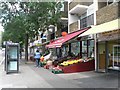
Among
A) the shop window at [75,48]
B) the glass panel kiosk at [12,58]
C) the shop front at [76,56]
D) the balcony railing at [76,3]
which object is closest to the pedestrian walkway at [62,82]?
the glass panel kiosk at [12,58]

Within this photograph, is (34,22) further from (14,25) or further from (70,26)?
(70,26)

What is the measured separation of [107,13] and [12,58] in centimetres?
748

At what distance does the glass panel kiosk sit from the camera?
20.6 m

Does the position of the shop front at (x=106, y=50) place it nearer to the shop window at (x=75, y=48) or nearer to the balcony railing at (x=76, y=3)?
the balcony railing at (x=76, y=3)

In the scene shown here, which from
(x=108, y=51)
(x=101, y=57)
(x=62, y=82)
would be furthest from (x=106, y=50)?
(x=62, y=82)

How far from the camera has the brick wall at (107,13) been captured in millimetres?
18186

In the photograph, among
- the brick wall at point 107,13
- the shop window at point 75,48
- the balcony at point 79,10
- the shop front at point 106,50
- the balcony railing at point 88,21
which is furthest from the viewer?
the shop window at point 75,48

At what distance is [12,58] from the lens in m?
20.9

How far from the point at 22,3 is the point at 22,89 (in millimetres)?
23759

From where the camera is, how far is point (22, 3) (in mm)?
35094

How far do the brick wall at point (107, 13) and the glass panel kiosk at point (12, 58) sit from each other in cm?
628

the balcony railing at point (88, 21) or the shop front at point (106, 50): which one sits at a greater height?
the balcony railing at point (88, 21)

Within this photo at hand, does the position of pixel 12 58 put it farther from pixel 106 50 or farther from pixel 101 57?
pixel 106 50

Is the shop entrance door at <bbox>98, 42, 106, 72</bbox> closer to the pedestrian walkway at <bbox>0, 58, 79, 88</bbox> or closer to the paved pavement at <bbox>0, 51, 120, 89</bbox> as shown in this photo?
the paved pavement at <bbox>0, 51, 120, 89</bbox>
